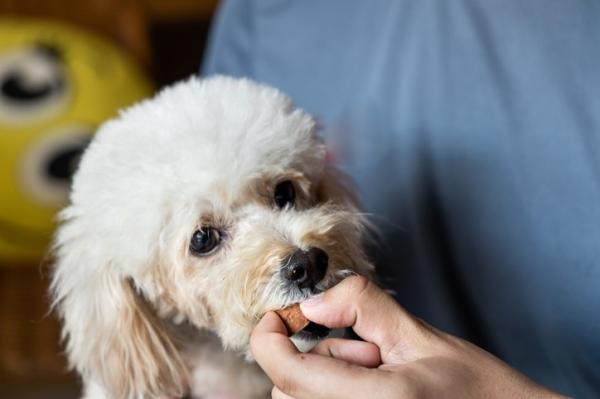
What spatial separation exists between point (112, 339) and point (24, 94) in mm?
1010

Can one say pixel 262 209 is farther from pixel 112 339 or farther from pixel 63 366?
pixel 63 366

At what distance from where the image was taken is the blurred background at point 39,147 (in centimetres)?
163

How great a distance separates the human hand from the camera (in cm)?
59

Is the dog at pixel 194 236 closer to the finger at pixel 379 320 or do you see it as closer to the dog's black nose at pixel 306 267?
the dog's black nose at pixel 306 267

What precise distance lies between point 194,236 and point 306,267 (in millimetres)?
175

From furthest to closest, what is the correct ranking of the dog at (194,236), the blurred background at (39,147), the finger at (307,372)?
1. the blurred background at (39,147)
2. the dog at (194,236)
3. the finger at (307,372)

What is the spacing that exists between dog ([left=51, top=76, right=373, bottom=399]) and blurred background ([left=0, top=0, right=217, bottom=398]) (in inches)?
26.9

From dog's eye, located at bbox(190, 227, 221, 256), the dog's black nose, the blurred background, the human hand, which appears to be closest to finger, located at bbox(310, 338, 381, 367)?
the human hand

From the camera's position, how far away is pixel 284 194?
0.93 m

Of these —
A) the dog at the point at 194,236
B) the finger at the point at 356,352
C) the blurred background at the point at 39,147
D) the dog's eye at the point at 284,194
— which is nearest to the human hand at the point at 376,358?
the finger at the point at 356,352

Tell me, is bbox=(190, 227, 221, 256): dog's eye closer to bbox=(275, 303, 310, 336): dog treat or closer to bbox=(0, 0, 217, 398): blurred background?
bbox=(275, 303, 310, 336): dog treat

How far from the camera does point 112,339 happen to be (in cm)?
92

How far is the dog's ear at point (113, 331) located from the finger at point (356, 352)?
0.32m

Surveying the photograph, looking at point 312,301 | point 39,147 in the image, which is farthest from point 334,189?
point 39,147
